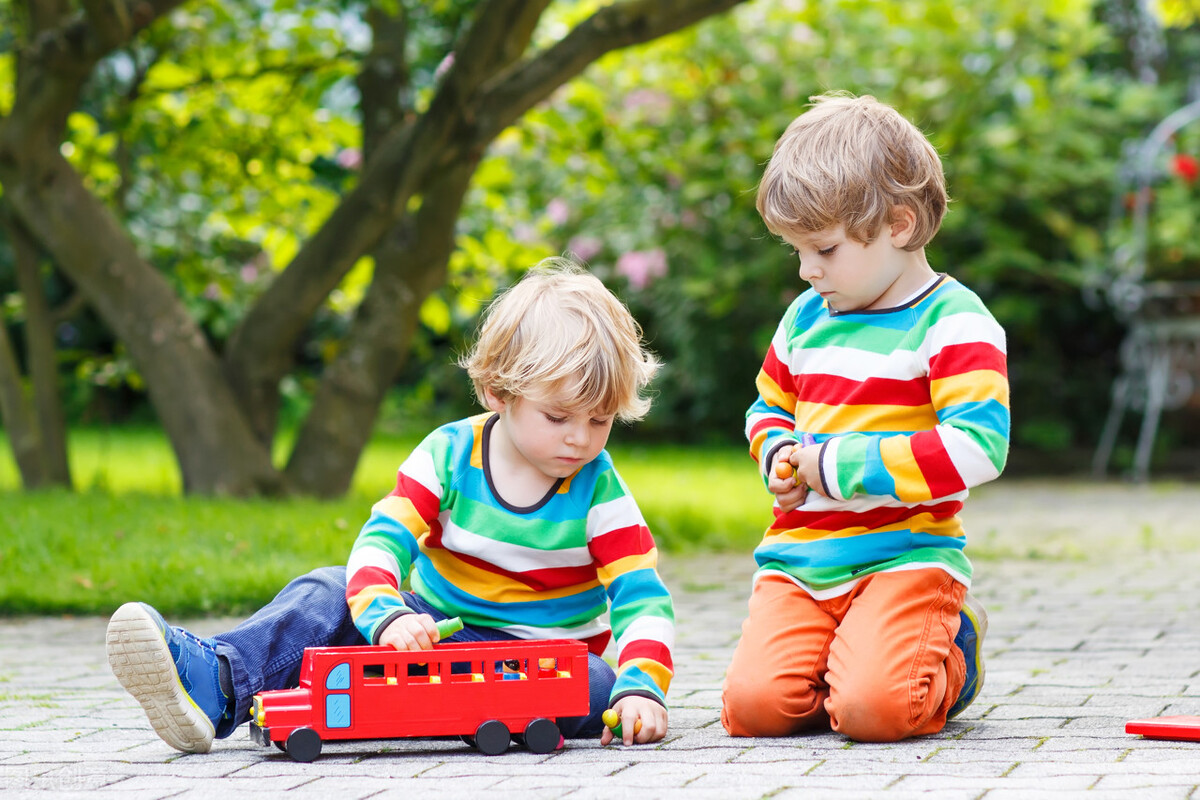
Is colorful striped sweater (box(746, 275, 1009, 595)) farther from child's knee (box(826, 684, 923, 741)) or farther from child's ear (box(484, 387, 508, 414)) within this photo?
child's ear (box(484, 387, 508, 414))

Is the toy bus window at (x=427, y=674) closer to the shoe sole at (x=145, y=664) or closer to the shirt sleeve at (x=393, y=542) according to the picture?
the shirt sleeve at (x=393, y=542)

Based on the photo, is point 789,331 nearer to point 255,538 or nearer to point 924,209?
point 924,209

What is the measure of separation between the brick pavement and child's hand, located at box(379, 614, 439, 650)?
7.7 inches

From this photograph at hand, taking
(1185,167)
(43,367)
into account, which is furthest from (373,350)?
(1185,167)

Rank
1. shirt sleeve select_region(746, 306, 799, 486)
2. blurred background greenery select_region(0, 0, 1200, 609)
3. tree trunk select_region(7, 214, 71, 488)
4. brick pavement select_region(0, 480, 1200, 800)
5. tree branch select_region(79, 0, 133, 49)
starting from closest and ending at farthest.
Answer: brick pavement select_region(0, 480, 1200, 800)
shirt sleeve select_region(746, 306, 799, 486)
tree branch select_region(79, 0, 133, 49)
tree trunk select_region(7, 214, 71, 488)
blurred background greenery select_region(0, 0, 1200, 609)

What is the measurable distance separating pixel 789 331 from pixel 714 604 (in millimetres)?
1781

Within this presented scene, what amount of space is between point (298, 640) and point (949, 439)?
1.21 m

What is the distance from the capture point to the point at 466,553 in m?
2.59

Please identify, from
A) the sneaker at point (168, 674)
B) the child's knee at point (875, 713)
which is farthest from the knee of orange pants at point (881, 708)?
the sneaker at point (168, 674)

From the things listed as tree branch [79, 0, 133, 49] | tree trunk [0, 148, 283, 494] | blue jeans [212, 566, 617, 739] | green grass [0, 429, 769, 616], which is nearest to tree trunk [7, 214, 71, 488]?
green grass [0, 429, 769, 616]

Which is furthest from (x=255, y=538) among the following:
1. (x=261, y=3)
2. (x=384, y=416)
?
(x=384, y=416)

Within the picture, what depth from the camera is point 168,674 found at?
2.29m

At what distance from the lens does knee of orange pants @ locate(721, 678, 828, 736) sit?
2578 millimetres

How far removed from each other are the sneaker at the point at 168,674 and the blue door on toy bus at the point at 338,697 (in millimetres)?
245
